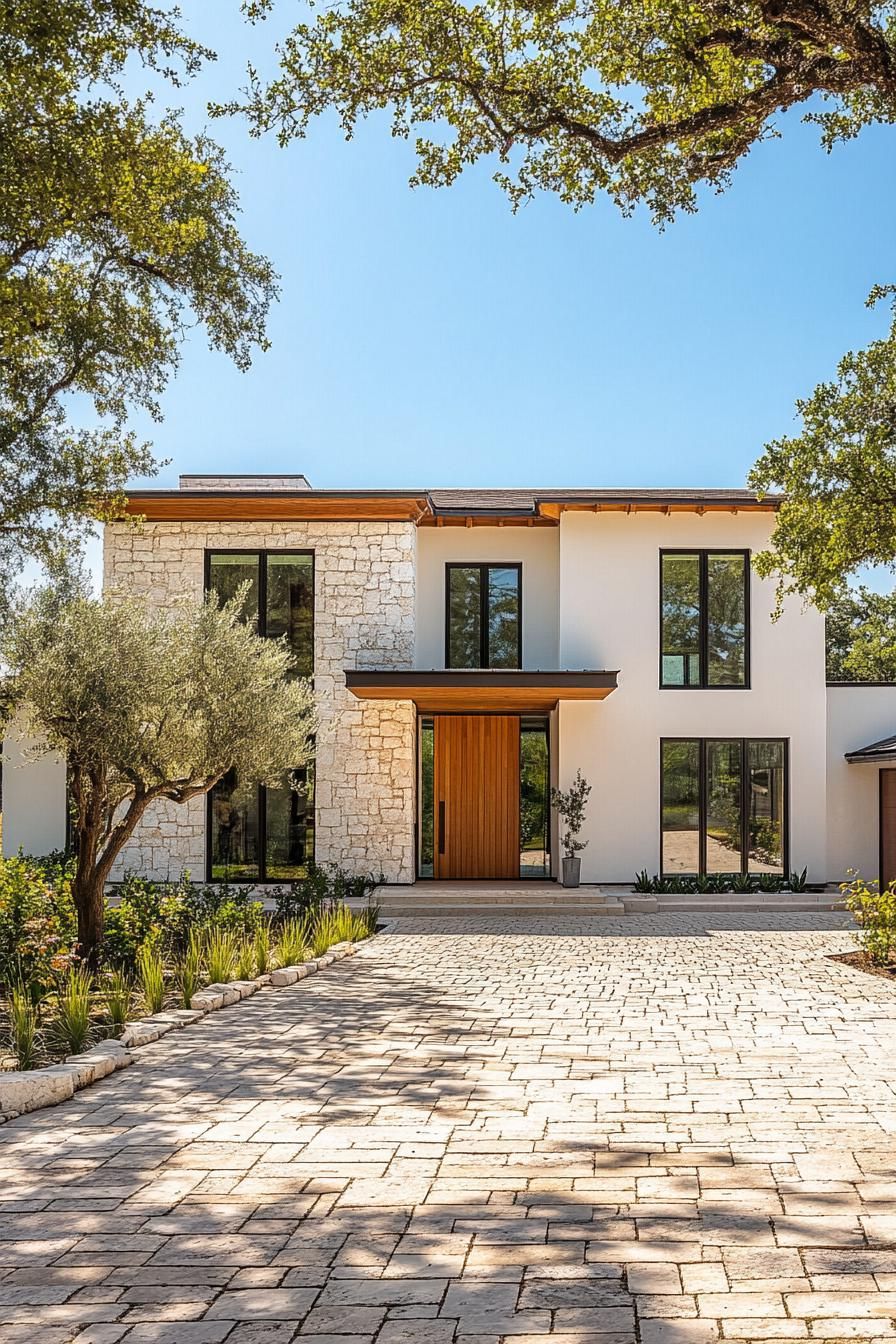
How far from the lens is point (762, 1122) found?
557 cm

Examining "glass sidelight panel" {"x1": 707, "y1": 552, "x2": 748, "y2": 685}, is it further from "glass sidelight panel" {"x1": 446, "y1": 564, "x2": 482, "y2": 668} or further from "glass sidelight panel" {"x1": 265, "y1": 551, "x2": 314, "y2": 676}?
"glass sidelight panel" {"x1": 265, "y1": 551, "x2": 314, "y2": 676}

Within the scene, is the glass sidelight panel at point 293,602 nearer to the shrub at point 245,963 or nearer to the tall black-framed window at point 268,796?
the tall black-framed window at point 268,796

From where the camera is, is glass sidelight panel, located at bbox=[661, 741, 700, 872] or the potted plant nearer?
→ the potted plant

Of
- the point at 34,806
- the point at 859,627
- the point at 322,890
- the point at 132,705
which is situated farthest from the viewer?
the point at 859,627

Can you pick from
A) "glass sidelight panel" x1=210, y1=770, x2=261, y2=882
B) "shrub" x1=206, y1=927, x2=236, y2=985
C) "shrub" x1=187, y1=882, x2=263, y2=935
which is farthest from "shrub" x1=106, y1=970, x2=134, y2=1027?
"glass sidelight panel" x1=210, y1=770, x2=261, y2=882

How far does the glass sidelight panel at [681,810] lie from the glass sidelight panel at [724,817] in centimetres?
21

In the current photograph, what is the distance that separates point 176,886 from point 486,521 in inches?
342

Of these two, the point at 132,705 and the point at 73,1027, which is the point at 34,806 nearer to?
the point at 132,705

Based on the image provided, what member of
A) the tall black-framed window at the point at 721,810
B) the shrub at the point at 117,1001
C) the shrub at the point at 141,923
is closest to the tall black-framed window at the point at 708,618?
the tall black-framed window at the point at 721,810

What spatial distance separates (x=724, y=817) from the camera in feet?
62.2

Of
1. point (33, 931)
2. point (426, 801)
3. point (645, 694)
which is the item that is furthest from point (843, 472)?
point (426, 801)

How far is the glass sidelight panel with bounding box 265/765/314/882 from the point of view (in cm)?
1822

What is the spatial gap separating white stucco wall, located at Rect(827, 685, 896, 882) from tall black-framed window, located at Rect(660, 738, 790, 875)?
4.15 feet

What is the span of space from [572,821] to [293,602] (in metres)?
5.58
